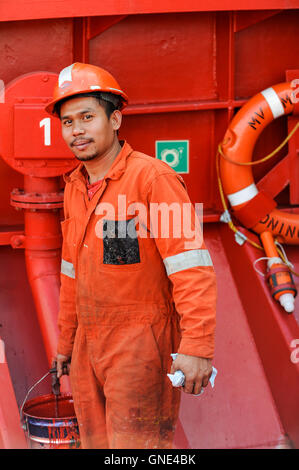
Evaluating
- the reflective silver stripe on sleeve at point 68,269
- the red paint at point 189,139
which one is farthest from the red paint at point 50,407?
the reflective silver stripe on sleeve at point 68,269

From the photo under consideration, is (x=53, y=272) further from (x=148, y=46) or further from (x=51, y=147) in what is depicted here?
(x=148, y=46)

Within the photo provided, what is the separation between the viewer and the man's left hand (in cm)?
214

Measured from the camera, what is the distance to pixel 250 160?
4.03 meters

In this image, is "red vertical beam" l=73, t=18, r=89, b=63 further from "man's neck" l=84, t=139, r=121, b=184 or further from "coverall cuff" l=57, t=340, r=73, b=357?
"coverall cuff" l=57, t=340, r=73, b=357

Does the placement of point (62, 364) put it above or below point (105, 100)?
below

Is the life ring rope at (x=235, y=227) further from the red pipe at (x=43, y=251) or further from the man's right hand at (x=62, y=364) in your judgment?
the man's right hand at (x=62, y=364)

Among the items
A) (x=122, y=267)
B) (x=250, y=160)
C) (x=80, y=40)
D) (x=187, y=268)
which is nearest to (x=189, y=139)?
(x=250, y=160)

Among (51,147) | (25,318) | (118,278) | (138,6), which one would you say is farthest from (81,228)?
(138,6)

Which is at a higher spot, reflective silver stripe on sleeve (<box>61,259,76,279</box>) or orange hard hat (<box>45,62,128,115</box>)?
orange hard hat (<box>45,62,128,115</box>)

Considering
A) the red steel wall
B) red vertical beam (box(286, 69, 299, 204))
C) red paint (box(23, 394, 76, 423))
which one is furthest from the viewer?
red vertical beam (box(286, 69, 299, 204))

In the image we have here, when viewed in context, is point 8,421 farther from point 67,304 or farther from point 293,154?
point 293,154

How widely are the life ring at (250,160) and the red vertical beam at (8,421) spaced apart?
69.2 inches

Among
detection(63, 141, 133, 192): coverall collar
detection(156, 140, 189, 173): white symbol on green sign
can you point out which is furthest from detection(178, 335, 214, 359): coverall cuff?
detection(156, 140, 189, 173): white symbol on green sign

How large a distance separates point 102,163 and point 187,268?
20.7 inches
